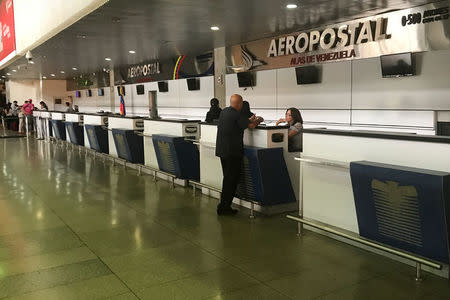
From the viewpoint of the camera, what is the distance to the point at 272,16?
7480 millimetres

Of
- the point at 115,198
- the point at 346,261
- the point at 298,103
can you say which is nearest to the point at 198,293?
the point at 346,261

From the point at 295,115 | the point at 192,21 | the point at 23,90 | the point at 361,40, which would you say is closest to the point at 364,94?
the point at 361,40

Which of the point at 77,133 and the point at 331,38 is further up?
the point at 331,38

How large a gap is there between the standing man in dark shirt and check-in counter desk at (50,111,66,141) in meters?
11.2

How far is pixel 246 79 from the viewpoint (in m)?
10.9

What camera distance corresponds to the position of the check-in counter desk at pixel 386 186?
133 inches

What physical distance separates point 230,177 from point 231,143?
47cm

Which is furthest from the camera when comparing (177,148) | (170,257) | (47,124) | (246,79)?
(47,124)

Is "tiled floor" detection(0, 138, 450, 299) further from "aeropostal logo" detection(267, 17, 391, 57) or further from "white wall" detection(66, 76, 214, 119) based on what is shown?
"white wall" detection(66, 76, 214, 119)

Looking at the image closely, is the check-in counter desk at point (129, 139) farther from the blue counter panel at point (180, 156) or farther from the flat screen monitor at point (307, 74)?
the flat screen monitor at point (307, 74)

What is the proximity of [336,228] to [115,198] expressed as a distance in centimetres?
379

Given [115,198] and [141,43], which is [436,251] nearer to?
[115,198]

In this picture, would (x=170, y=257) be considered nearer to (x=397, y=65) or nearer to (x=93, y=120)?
(x=397, y=65)

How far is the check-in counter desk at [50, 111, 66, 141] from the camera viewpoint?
15220 mm
